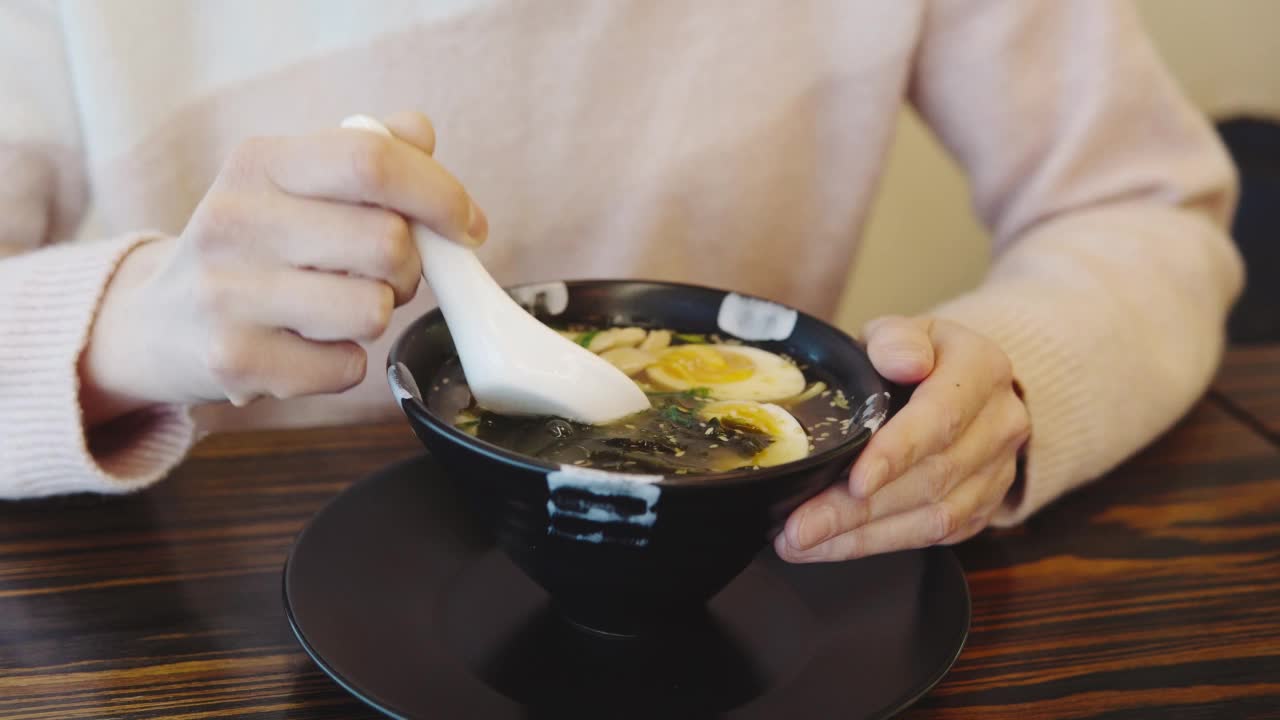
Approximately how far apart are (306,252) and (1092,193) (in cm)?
122

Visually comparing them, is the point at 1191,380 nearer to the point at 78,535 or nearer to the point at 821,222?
the point at 821,222

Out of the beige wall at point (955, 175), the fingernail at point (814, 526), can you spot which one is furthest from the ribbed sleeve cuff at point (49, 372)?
the beige wall at point (955, 175)

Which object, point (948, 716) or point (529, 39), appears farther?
point (529, 39)

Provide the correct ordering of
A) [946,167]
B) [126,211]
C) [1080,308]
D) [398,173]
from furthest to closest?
[946,167] → [126,211] → [1080,308] → [398,173]

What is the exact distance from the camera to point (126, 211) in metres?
1.29

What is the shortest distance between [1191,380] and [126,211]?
1422mm

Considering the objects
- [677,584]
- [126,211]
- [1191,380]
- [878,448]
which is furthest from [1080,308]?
[126,211]

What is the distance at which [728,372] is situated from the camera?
2.99 ft

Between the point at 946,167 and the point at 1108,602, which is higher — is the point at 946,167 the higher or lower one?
the lower one

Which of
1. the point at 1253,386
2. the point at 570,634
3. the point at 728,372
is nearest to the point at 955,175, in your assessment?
the point at 1253,386

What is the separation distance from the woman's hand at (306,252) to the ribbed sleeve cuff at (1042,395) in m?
0.62

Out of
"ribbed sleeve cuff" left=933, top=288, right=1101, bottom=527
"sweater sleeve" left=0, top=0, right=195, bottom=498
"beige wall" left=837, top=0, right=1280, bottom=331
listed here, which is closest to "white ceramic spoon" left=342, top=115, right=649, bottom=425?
"sweater sleeve" left=0, top=0, right=195, bottom=498

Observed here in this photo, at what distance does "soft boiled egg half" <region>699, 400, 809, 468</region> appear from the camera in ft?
2.51

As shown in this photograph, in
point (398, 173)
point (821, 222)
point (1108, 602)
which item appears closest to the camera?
point (398, 173)
